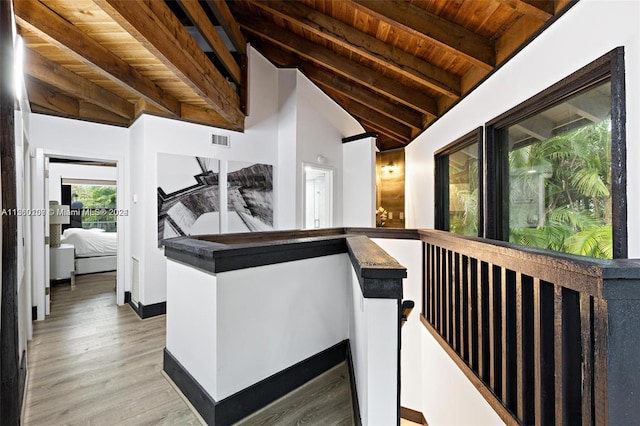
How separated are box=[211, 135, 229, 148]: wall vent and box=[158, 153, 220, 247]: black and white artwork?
0.86ft

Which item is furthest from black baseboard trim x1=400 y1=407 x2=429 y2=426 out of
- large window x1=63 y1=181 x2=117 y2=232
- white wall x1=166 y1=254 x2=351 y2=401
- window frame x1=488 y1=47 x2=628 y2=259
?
large window x1=63 y1=181 x2=117 y2=232

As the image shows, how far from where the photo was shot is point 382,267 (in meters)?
1.26

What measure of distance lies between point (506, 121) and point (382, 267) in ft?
6.59

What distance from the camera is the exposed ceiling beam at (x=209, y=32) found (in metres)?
2.63

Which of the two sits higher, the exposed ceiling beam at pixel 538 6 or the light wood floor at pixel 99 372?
the exposed ceiling beam at pixel 538 6

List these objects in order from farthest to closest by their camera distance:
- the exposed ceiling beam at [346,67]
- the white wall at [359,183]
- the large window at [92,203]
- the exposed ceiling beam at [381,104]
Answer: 1. the large window at [92,203]
2. the white wall at [359,183]
3. the exposed ceiling beam at [381,104]
4. the exposed ceiling beam at [346,67]

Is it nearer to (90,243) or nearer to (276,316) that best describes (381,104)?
(276,316)

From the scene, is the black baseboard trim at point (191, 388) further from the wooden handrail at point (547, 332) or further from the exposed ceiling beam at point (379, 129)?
the exposed ceiling beam at point (379, 129)

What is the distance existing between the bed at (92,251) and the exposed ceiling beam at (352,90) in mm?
4395

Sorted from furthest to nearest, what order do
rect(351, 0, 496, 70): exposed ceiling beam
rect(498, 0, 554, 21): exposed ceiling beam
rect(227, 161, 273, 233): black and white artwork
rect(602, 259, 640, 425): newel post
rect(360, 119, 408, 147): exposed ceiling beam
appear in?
1. rect(360, 119, 408, 147): exposed ceiling beam
2. rect(227, 161, 273, 233): black and white artwork
3. rect(351, 0, 496, 70): exposed ceiling beam
4. rect(498, 0, 554, 21): exposed ceiling beam
5. rect(602, 259, 640, 425): newel post

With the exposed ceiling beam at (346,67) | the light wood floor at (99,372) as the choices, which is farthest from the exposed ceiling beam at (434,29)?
→ the light wood floor at (99,372)

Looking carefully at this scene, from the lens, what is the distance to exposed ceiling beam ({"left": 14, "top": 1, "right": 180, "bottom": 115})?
6.28 feet

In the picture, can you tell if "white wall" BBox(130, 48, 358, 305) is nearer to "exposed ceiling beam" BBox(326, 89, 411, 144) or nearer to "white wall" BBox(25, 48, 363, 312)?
"white wall" BBox(25, 48, 363, 312)

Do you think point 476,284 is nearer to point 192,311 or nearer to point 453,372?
point 453,372
